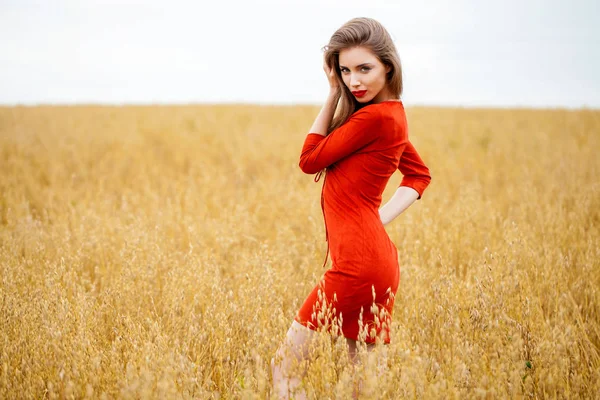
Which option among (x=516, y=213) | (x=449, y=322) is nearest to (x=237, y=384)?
(x=449, y=322)

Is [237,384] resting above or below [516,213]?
below

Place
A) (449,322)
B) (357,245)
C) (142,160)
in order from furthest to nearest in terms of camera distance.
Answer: (142,160) < (449,322) < (357,245)

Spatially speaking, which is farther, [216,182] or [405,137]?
[216,182]

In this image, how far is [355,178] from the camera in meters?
1.92

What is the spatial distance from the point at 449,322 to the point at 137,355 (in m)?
1.44

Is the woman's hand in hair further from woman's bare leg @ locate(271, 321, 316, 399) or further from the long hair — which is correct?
woman's bare leg @ locate(271, 321, 316, 399)

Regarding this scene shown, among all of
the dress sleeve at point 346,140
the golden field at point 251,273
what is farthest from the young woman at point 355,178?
the golden field at point 251,273

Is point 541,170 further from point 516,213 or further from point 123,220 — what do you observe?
point 123,220

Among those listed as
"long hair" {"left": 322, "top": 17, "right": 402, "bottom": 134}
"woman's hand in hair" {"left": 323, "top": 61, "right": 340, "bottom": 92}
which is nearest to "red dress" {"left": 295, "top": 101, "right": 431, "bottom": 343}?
"long hair" {"left": 322, "top": 17, "right": 402, "bottom": 134}

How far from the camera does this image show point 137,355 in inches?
83.0

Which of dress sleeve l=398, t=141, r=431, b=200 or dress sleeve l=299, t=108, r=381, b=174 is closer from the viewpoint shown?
dress sleeve l=299, t=108, r=381, b=174

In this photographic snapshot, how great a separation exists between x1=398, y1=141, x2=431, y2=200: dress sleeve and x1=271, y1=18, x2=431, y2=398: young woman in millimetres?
297

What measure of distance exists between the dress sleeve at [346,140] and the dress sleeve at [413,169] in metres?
0.43

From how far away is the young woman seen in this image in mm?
1866
